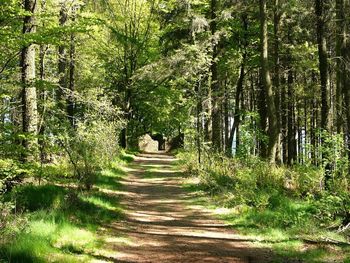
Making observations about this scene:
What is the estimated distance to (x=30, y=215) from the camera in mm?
7395

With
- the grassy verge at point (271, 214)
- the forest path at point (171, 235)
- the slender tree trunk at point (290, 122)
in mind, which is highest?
the slender tree trunk at point (290, 122)

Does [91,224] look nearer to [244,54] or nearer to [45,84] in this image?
[45,84]

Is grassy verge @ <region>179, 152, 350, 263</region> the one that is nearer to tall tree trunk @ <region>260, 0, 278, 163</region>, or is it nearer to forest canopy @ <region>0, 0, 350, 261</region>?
forest canopy @ <region>0, 0, 350, 261</region>

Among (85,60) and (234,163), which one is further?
(85,60)

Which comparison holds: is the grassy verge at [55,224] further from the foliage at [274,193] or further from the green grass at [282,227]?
the foliage at [274,193]

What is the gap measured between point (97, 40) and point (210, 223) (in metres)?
23.9

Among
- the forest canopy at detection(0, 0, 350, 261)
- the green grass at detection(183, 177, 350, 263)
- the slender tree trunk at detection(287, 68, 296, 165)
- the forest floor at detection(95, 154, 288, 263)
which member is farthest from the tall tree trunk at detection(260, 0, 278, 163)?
the slender tree trunk at detection(287, 68, 296, 165)

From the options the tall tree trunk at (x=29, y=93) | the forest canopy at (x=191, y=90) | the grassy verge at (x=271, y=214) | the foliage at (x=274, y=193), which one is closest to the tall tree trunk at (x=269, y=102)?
the forest canopy at (x=191, y=90)

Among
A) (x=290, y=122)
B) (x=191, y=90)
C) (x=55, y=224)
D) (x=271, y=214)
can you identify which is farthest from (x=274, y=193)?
(x=290, y=122)

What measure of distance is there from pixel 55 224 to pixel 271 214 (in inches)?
198

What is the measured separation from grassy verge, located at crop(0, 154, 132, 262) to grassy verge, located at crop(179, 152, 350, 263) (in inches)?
118

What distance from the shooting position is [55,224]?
23.7ft

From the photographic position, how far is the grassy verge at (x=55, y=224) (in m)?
5.64

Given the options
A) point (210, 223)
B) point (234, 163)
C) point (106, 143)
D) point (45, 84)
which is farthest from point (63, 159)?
point (210, 223)
